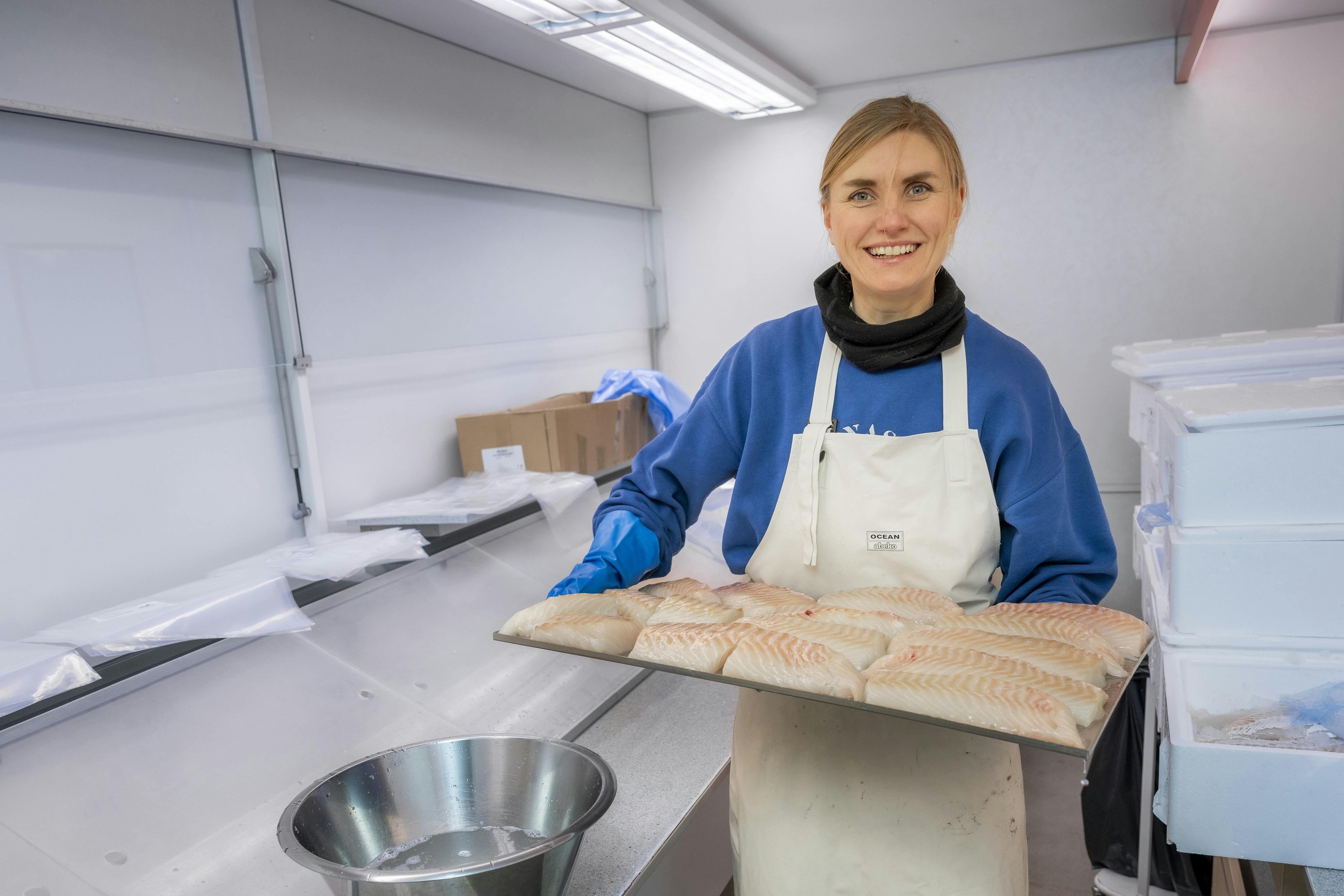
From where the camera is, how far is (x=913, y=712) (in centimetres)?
103

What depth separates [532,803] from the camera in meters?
1.59

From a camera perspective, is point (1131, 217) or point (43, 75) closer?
point (43, 75)

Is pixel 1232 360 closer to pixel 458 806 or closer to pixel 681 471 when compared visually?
pixel 681 471

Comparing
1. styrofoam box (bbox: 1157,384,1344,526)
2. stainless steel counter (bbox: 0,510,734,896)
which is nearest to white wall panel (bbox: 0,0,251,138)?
stainless steel counter (bbox: 0,510,734,896)

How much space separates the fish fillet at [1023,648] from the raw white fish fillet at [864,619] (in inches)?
0.7

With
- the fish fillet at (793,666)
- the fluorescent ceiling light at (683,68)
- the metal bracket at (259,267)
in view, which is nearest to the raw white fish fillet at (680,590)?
the fish fillet at (793,666)

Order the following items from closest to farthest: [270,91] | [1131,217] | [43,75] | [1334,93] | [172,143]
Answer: [43,75], [172,143], [270,91], [1334,93], [1131,217]

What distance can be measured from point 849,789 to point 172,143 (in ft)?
6.92

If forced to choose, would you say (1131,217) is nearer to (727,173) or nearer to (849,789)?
(727,173)

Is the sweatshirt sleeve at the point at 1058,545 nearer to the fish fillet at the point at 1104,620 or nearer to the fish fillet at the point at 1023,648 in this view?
the fish fillet at the point at 1104,620

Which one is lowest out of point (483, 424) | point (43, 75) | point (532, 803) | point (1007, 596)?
point (532, 803)

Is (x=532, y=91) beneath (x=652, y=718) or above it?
above

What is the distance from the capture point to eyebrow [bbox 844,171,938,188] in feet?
4.93

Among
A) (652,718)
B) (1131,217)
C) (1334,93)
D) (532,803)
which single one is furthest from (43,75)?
→ (1334,93)
